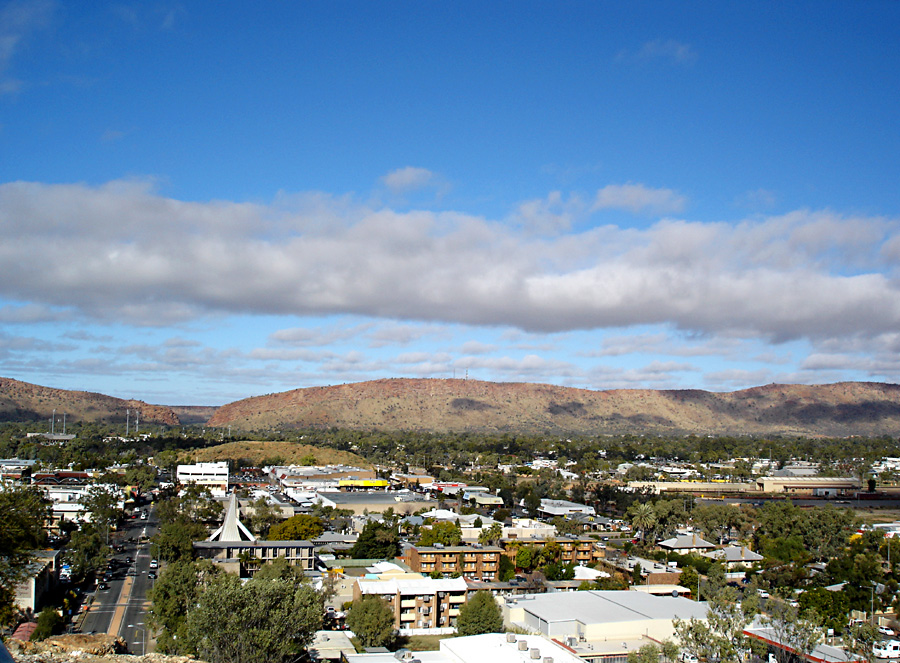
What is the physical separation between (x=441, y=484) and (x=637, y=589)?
60.4 meters

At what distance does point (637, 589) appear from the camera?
4919 cm

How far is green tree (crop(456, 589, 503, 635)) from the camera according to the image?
37844mm

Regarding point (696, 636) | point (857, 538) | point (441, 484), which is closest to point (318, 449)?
point (441, 484)

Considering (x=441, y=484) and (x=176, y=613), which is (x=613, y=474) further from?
(x=176, y=613)

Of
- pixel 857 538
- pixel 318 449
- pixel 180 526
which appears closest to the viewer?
pixel 180 526

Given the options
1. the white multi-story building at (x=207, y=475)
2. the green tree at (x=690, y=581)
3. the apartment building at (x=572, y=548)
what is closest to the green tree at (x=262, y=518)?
the apartment building at (x=572, y=548)

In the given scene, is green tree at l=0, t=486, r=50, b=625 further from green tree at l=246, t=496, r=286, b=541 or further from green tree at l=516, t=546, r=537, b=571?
green tree at l=246, t=496, r=286, b=541

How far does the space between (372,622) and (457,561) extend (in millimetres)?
16492

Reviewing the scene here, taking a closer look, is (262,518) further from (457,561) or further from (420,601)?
(420,601)

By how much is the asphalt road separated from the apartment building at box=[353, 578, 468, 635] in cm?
1114

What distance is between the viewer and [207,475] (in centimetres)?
10156

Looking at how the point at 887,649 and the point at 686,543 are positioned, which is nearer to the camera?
the point at 887,649

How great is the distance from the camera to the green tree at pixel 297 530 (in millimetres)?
61719

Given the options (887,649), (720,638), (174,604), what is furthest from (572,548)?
(174,604)
